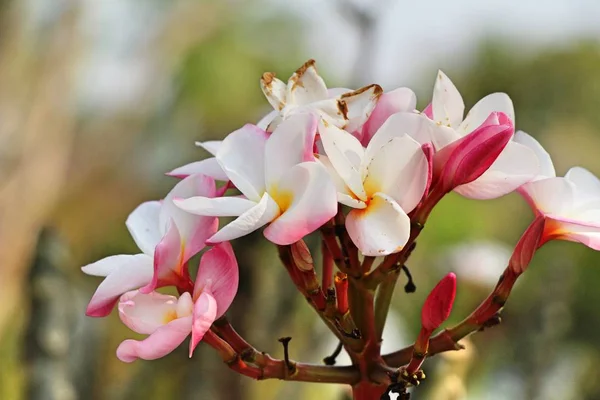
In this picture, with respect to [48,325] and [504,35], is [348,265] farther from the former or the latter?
[504,35]

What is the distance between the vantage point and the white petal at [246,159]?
20 cm

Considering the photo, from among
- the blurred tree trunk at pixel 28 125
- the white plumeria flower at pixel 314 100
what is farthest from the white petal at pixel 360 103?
the blurred tree trunk at pixel 28 125

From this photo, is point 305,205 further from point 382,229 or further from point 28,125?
point 28,125

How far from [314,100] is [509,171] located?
0.19 ft

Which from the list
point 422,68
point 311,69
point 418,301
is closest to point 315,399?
point 418,301

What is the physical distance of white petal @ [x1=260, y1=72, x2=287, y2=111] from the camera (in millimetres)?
212

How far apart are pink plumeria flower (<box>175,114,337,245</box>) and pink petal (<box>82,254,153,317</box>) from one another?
23 millimetres

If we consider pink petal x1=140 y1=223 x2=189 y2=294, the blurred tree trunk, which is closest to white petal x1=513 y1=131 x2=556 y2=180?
pink petal x1=140 y1=223 x2=189 y2=294

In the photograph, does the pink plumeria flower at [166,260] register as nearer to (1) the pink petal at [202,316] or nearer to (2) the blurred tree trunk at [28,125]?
(1) the pink petal at [202,316]

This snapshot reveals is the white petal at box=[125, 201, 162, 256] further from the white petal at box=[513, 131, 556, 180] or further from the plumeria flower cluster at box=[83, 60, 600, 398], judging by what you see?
the white petal at box=[513, 131, 556, 180]

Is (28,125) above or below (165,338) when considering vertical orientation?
below

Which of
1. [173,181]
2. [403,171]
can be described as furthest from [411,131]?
[173,181]

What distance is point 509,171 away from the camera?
0.20 meters

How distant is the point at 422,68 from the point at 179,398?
5.12ft
